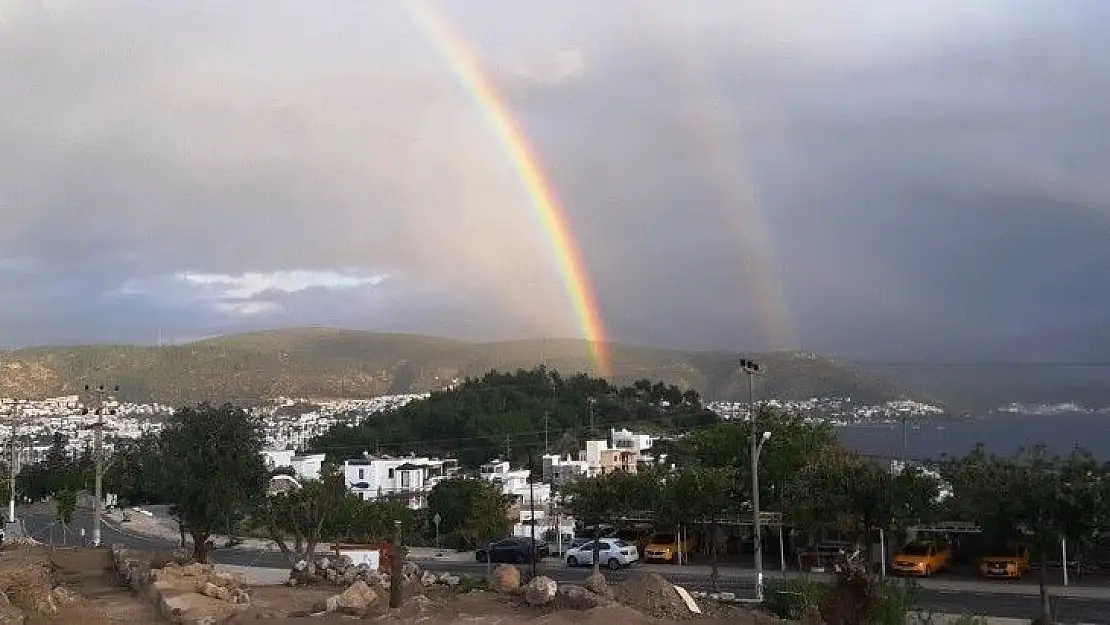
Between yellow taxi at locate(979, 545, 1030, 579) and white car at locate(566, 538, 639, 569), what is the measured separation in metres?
12.4

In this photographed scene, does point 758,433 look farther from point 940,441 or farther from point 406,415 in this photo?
point 406,415

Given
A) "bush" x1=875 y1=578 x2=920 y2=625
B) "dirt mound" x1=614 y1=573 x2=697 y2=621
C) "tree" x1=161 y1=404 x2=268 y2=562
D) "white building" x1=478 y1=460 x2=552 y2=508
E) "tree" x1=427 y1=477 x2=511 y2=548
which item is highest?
"tree" x1=161 y1=404 x2=268 y2=562

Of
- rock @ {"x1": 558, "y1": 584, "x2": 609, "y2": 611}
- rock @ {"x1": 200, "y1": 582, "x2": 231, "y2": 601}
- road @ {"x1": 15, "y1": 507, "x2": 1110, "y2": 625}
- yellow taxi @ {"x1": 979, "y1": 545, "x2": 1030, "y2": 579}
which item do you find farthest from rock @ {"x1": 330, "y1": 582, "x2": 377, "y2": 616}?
yellow taxi @ {"x1": 979, "y1": 545, "x2": 1030, "y2": 579}

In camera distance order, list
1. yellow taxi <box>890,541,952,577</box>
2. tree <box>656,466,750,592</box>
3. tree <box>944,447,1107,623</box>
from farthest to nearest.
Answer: tree <box>656,466,750,592</box>
yellow taxi <box>890,541,952,577</box>
tree <box>944,447,1107,623</box>

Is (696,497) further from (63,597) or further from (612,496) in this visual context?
(63,597)

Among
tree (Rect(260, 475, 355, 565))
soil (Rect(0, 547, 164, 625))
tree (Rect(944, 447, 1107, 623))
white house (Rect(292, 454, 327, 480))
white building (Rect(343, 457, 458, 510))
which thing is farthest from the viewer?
white house (Rect(292, 454, 327, 480))

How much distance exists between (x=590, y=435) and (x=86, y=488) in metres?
59.7

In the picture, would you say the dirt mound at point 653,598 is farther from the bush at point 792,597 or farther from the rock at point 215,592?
the rock at point 215,592

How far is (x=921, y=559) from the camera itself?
3406 cm

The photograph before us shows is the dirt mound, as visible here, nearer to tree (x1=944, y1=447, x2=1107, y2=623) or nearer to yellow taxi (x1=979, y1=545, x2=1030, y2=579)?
tree (x1=944, y1=447, x2=1107, y2=623)

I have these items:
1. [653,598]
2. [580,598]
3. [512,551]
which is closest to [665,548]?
[512,551]

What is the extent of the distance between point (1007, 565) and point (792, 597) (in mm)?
13473

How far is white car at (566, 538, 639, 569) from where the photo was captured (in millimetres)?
38125

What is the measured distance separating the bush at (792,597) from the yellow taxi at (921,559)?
9.12 meters
